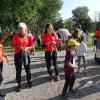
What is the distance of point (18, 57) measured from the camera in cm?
995

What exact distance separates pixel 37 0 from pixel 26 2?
1683mm

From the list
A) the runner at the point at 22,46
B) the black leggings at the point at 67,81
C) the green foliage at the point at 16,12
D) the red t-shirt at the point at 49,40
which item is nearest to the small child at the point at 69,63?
the black leggings at the point at 67,81

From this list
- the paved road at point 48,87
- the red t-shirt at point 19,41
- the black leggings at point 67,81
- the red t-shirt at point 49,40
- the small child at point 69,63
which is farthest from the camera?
the red t-shirt at point 49,40

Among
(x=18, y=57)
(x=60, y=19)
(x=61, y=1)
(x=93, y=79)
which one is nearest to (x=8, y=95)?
(x=18, y=57)

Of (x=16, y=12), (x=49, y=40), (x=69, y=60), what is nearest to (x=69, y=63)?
(x=69, y=60)

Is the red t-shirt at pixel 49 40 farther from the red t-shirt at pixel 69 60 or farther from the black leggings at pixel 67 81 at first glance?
the red t-shirt at pixel 69 60

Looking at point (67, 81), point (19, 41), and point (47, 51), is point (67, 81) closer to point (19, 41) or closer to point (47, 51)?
point (19, 41)

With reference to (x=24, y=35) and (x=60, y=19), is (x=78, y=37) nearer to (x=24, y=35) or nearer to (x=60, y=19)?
(x=24, y=35)

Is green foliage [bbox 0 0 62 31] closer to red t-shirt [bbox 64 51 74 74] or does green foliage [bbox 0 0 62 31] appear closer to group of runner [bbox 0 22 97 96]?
group of runner [bbox 0 22 97 96]

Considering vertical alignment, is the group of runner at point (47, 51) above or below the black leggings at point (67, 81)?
above

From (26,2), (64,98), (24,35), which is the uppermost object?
(26,2)

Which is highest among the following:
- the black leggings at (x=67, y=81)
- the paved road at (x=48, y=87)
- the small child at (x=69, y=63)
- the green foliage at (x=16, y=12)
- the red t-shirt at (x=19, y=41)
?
the green foliage at (x=16, y=12)

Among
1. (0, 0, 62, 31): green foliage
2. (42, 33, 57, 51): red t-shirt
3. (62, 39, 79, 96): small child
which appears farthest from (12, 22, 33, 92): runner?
(0, 0, 62, 31): green foliage

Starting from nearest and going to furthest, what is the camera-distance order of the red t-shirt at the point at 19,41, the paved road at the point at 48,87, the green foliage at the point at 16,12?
the paved road at the point at 48,87
the red t-shirt at the point at 19,41
the green foliage at the point at 16,12
